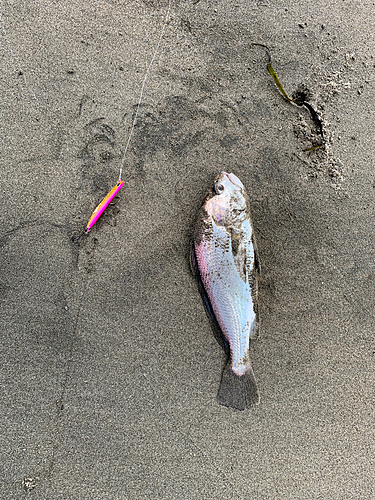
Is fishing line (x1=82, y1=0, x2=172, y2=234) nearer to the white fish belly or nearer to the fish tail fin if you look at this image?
the white fish belly

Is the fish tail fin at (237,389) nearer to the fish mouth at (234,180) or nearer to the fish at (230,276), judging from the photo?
the fish at (230,276)

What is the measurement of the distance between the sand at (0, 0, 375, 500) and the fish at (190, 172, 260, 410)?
0.13 meters

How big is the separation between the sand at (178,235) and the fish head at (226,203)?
0.20 m

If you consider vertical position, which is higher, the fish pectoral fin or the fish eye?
the fish eye

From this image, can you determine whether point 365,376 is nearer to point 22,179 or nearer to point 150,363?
point 150,363

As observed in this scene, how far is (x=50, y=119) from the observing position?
2.47 meters

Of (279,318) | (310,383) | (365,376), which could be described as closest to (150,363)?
(279,318)

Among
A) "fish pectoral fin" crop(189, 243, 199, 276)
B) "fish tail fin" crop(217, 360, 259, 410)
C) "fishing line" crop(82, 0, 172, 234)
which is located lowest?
"fish tail fin" crop(217, 360, 259, 410)

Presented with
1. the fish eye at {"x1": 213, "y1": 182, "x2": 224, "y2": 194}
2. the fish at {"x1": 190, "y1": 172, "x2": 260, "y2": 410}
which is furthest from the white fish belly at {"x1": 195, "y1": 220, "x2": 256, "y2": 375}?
the fish eye at {"x1": 213, "y1": 182, "x2": 224, "y2": 194}

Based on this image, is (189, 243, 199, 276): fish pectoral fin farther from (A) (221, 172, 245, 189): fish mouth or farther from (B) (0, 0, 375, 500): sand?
(A) (221, 172, 245, 189): fish mouth

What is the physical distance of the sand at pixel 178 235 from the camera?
2391mm

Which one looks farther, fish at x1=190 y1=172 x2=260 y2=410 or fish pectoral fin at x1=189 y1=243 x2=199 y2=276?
fish pectoral fin at x1=189 y1=243 x2=199 y2=276

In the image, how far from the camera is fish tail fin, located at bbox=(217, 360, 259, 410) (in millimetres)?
2379

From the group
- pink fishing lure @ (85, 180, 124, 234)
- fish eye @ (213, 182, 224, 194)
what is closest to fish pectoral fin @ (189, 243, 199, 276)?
fish eye @ (213, 182, 224, 194)
